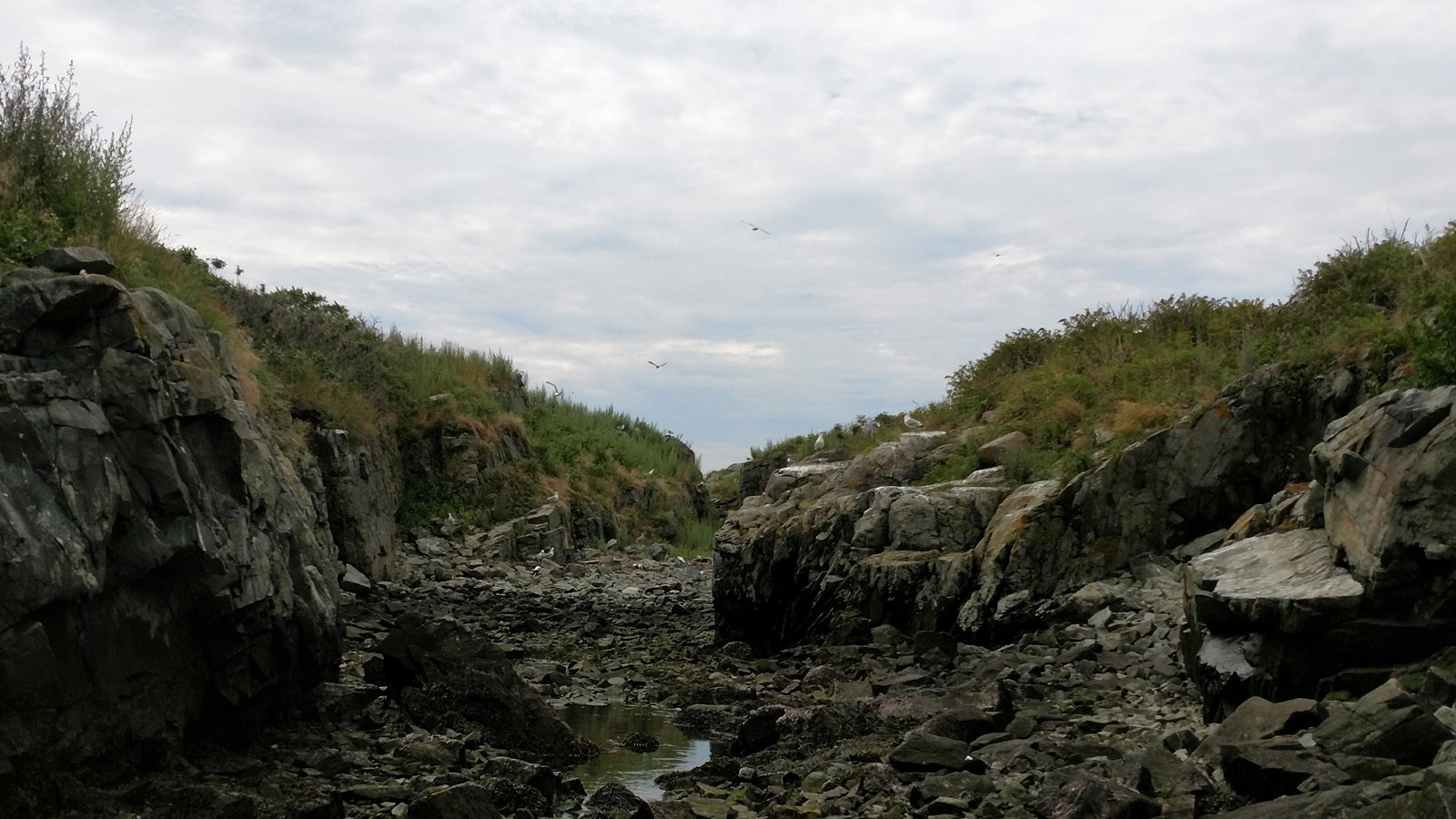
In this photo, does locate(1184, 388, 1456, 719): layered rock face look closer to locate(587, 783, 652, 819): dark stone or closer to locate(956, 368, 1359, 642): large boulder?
locate(956, 368, 1359, 642): large boulder

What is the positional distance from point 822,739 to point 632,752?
196 cm

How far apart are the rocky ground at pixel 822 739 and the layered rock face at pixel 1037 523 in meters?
0.54

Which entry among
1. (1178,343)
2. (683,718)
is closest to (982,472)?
(1178,343)

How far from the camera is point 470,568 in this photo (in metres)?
25.9

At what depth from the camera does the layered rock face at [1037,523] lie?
13.5m

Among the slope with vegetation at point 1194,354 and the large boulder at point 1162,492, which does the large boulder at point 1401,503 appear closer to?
the slope with vegetation at point 1194,354

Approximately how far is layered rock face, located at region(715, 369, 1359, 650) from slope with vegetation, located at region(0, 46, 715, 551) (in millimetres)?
8467

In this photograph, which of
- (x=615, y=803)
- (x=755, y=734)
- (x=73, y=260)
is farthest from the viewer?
(x=755, y=734)

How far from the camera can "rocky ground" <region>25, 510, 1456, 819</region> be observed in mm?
7148

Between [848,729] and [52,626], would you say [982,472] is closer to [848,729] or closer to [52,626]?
[848,729]

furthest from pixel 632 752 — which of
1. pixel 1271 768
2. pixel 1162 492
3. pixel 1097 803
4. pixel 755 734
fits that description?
pixel 1162 492

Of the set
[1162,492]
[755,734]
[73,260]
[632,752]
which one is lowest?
[632,752]

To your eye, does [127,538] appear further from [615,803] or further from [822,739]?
[822,739]

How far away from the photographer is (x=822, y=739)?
10.6 meters
